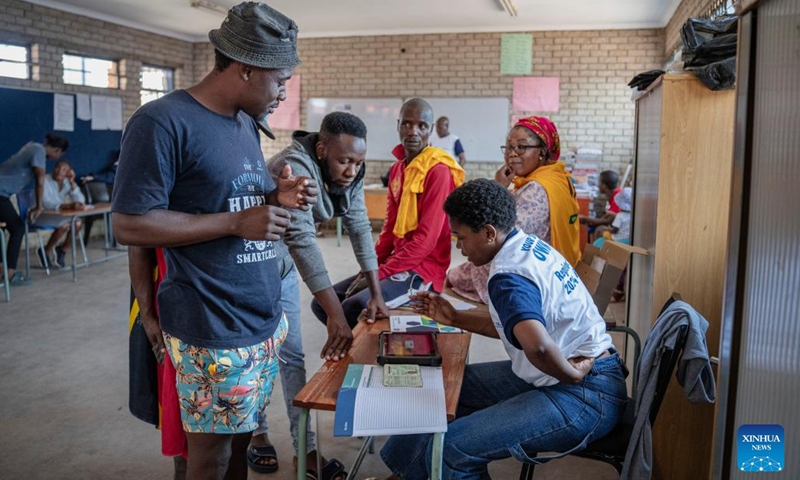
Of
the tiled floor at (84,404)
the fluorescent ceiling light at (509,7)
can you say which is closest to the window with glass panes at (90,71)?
the tiled floor at (84,404)

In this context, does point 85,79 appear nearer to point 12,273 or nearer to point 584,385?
point 12,273

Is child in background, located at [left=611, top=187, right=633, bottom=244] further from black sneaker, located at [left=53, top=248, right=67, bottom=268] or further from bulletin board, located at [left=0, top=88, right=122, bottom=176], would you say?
bulletin board, located at [left=0, top=88, right=122, bottom=176]

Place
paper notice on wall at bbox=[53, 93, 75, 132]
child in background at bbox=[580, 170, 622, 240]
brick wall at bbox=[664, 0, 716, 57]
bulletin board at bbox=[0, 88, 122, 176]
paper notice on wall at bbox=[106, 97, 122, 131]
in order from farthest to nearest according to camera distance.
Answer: paper notice on wall at bbox=[106, 97, 122, 131] < paper notice on wall at bbox=[53, 93, 75, 132] < bulletin board at bbox=[0, 88, 122, 176] < child in background at bbox=[580, 170, 622, 240] < brick wall at bbox=[664, 0, 716, 57]

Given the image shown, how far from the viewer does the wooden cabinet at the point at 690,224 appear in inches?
95.0

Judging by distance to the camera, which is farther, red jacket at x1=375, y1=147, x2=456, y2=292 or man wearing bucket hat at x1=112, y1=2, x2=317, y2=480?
red jacket at x1=375, y1=147, x2=456, y2=292

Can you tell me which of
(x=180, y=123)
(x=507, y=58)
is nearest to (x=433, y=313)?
(x=180, y=123)

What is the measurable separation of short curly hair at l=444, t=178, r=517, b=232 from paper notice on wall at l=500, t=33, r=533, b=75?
7.95 m

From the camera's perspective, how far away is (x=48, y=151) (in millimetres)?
6719

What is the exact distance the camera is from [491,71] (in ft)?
31.1

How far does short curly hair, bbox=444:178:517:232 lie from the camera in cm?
185

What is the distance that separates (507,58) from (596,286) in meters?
7.44

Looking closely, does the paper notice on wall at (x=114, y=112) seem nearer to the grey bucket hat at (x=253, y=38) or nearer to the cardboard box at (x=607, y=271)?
the cardboard box at (x=607, y=271)

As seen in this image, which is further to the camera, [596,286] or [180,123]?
[596,286]

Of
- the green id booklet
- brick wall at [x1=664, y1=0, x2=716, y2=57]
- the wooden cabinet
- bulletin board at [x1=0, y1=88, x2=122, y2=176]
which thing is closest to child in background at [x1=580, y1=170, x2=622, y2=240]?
brick wall at [x1=664, y1=0, x2=716, y2=57]
